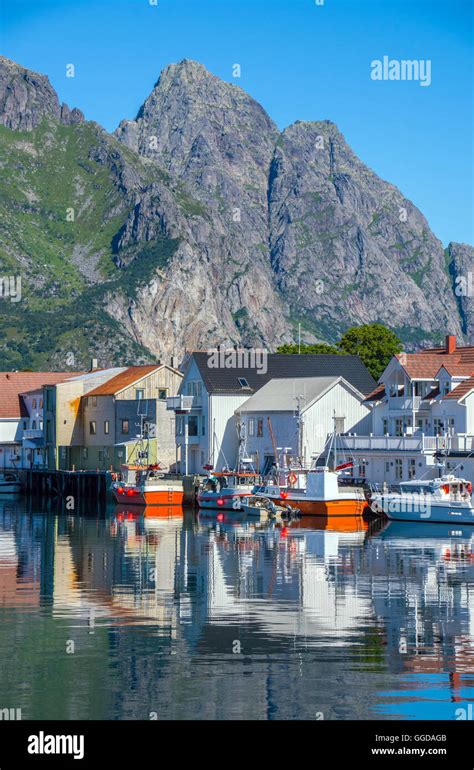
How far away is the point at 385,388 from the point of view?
10444 centimetres

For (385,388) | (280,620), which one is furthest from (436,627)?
(385,388)

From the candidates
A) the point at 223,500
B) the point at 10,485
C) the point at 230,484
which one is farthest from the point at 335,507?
the point at 10,485

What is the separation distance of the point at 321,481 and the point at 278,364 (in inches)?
1321

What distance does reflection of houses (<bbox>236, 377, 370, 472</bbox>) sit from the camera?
354ft

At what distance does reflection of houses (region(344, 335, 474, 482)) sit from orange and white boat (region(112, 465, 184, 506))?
14.1 meters

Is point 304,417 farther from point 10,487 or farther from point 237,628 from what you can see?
point 237,628

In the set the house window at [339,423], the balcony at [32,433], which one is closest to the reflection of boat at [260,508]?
the house window at [339,423]

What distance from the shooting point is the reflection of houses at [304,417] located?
354 ft

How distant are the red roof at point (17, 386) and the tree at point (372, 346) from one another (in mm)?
33413

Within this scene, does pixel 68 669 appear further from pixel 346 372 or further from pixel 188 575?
pixel 346 372

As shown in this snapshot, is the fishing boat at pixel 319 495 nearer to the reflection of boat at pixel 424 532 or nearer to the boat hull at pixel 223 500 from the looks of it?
the boat hull at pixel 223 500

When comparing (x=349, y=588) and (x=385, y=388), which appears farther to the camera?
(x=385, y=388)

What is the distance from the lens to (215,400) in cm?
11569
